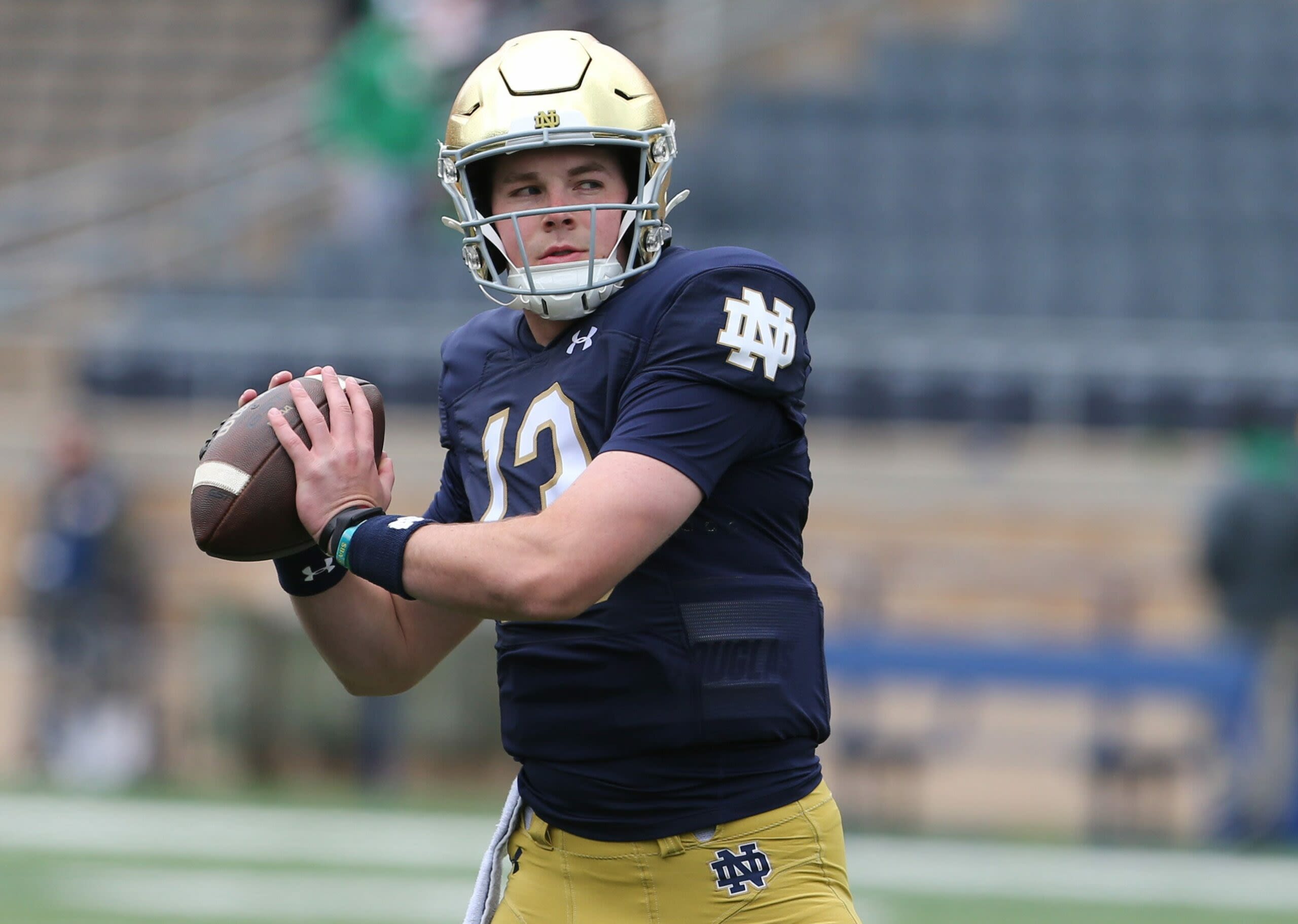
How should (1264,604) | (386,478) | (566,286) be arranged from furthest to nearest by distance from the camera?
(1264,604) < (386,478) < (566,286)

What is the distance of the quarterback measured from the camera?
2570 millimetres

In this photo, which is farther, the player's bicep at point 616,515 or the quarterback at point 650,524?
the quarterback at point 650,524

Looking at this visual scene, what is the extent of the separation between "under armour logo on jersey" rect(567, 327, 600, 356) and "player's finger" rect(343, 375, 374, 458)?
300 mm

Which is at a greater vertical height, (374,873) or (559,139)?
(559,139)

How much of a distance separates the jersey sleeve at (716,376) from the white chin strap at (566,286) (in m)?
0.12

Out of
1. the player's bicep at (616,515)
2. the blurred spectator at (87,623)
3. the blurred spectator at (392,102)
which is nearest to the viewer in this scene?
the player's bicep at (616,515)

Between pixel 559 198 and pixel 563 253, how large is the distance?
3.4 inches

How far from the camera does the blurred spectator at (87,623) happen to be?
9211 millimetres

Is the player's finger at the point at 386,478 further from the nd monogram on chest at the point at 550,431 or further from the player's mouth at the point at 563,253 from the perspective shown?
the player's mouth at the point at 563,253

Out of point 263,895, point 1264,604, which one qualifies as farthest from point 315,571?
point 1264,604

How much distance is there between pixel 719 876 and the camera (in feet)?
8.56

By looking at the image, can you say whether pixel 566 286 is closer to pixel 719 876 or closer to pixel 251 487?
pixel 251 487

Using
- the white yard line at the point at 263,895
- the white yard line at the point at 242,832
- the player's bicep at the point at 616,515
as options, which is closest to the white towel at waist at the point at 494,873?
the player's bicep at the point at 616,515

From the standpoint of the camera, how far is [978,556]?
9.65 metres
